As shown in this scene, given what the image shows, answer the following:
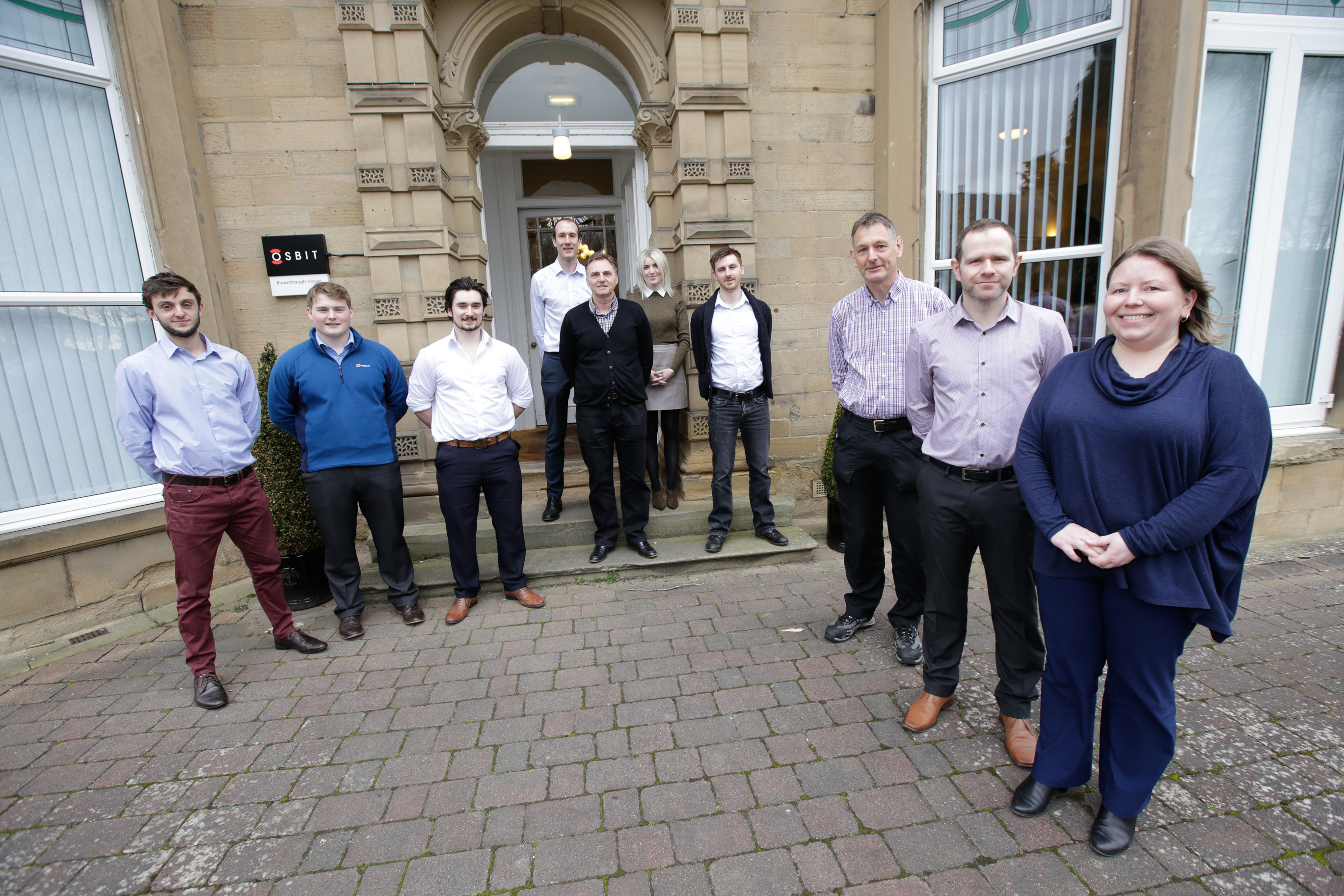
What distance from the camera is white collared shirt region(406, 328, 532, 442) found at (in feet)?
12.1

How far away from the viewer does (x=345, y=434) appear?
12.0 feet

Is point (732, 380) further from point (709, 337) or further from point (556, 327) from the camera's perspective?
point (556, 327)

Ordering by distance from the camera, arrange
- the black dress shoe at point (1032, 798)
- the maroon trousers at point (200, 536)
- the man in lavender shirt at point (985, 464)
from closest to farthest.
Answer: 1. the black dress shoe at point (1032, 798)
2. the man in lavender shirt at point (985, 464)
3. the maroon trousers at point (200, 536)

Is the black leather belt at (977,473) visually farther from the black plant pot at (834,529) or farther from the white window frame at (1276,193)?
the white window frame at (1276,193)

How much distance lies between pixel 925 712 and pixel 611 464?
8.11ft

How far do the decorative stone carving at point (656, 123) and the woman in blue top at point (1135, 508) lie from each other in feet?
13.4

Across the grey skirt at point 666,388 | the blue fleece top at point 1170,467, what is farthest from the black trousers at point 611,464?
the blue fleece top at point 1170,467

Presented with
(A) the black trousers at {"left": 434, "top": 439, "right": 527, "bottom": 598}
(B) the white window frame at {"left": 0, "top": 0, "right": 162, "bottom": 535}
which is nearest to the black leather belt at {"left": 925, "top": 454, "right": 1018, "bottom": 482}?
(A) the black trousers at {"left": 434, "top": 439, "right": 527, "bottom": 598}

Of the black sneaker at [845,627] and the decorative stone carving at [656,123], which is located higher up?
the decorative stone carving at [656,123]

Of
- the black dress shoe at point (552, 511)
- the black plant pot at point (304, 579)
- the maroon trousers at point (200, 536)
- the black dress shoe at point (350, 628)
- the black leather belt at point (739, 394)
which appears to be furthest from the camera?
the black dress shoe at point (552, 511)

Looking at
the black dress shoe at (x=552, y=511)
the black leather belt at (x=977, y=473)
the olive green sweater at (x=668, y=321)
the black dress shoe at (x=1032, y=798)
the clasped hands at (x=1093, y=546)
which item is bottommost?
the black dress shoe at (x=1032, y=798)

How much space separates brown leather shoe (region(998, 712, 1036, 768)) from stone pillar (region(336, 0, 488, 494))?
411 cm

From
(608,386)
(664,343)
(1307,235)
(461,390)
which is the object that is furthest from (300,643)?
(1307,235)

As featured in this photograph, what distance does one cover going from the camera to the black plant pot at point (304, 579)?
4137mm
